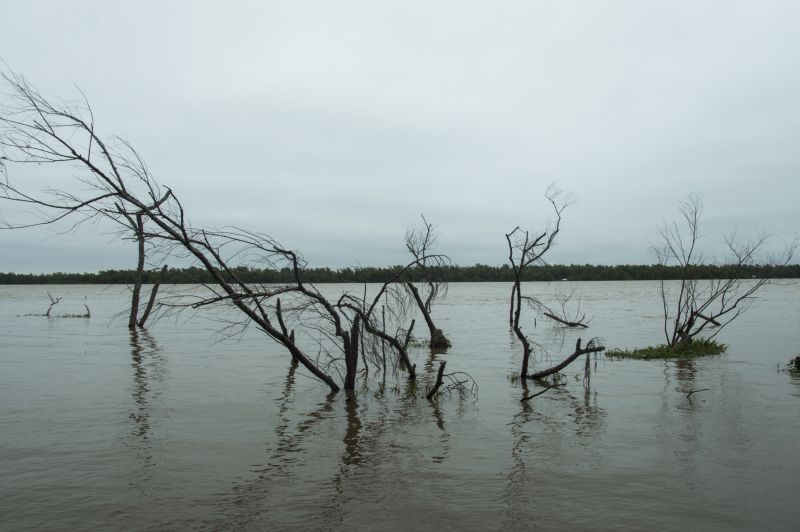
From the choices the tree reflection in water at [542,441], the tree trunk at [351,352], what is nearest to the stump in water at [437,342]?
the tree reflection in water at [542,441]

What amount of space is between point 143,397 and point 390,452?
675 centimetres

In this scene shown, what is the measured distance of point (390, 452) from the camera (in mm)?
9141

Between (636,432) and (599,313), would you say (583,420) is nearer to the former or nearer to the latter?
(636,432)

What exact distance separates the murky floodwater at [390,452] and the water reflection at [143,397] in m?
0.07

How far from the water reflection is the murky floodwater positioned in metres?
0.07

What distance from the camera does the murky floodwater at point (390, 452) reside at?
6.85 m

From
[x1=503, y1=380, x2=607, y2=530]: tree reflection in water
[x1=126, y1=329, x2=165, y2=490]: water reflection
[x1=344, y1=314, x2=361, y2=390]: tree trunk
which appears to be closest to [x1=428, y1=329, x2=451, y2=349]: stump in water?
[x1=503, y1=380, x2=607, y2=530]: tree reflection in water

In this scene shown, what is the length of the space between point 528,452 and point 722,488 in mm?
2594

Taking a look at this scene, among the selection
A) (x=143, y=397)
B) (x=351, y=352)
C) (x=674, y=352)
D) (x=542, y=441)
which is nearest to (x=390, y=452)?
(x=542, y=441)

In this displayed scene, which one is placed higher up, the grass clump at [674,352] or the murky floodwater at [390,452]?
the grass clump at [674,352]

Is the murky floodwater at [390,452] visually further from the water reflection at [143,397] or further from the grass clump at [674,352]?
the grass clump at [674,352]

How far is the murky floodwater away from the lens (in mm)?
6852

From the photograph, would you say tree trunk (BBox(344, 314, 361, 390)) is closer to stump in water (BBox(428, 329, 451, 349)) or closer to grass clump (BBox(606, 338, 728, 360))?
stump in water (BBox(428, 329, 451, 349))

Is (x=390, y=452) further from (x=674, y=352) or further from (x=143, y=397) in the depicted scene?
(x=674, y=352)
